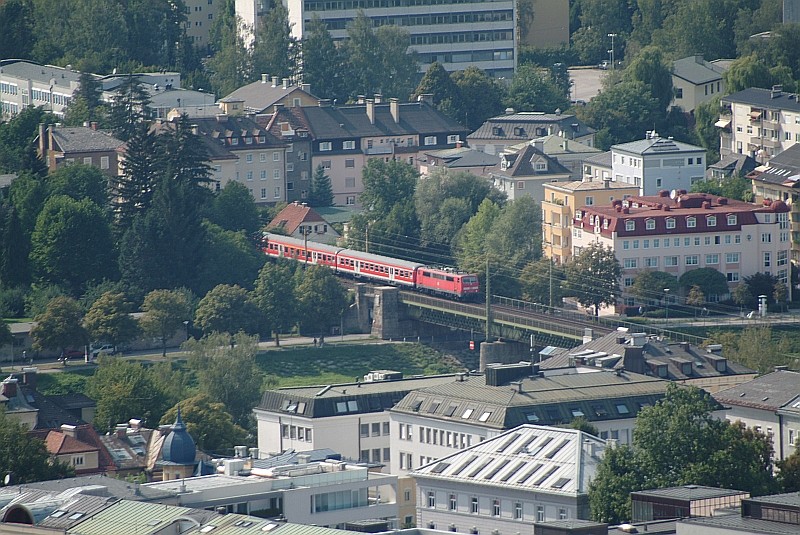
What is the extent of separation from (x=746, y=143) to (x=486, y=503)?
85370 mm

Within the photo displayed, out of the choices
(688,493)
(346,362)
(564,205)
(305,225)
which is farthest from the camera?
(305,225)

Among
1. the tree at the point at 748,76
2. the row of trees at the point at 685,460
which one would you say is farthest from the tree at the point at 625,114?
the row of trees at the point at 685,460

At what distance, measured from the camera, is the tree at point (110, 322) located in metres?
146

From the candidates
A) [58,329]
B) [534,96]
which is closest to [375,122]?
[534,96]

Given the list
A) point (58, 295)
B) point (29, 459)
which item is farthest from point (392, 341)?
point (29, 459)

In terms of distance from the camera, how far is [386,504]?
305ft

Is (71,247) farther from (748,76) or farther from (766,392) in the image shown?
(766,392)

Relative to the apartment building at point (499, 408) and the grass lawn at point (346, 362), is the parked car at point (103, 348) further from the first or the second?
the apartment building at point (499, 408)

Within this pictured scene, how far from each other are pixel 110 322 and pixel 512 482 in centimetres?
5284

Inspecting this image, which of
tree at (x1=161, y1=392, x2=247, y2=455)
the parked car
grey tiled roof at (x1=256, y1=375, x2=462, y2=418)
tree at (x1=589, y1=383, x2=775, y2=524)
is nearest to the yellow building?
the parked car

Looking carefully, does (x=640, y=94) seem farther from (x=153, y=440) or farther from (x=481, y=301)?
(x=153, y=440)

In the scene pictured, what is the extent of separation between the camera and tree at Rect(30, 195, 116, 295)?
505 feet

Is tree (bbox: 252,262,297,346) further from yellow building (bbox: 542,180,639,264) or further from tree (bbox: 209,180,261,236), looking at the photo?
yellow building (bbox: 542,180,639,264)

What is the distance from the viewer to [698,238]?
152 metres
